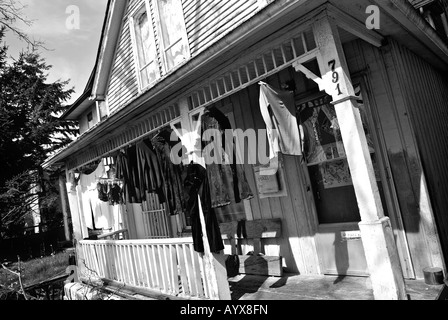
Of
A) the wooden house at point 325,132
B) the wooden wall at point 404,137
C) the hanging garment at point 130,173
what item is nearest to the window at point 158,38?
the wooden house at point 325,132

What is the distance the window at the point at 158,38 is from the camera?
8.03m

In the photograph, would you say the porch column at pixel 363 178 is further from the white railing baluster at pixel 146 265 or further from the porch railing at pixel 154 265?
the white railing baluster at pixel 146 265

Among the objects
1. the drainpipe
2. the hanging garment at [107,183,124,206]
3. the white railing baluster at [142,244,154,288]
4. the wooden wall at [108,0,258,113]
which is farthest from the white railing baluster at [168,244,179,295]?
the drainpipe

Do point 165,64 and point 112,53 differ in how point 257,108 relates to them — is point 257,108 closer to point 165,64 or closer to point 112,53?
point 165,64

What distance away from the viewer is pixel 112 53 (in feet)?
35.0

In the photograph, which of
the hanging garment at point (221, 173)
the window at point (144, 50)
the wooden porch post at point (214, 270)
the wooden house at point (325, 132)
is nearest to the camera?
the wooden house at point (325, 132)

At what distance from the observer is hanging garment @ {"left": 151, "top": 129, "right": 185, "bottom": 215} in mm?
5816

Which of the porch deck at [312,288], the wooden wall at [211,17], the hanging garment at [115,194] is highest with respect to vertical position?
the wooden wall at [211,17]

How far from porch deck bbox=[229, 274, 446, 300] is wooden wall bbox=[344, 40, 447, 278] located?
47cm

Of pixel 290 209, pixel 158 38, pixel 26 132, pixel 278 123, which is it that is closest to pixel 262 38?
pixel 278 123

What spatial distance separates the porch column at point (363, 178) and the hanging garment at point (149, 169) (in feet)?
12.2

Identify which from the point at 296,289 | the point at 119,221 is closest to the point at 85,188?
the point at 119,221

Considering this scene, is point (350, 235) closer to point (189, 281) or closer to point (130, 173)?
point (189, 281)

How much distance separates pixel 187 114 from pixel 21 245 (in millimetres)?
16499
